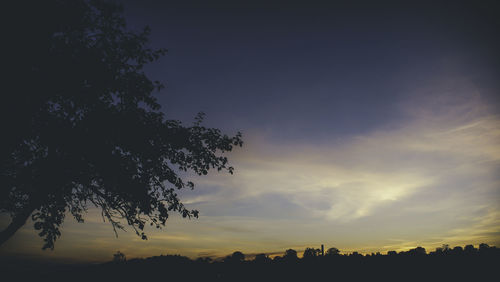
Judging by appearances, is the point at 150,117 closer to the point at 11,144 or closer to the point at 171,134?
the point at 171,134

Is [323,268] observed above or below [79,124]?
below

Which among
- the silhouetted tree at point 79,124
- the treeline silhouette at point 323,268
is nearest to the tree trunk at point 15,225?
the silhouetted tree at point 79,124

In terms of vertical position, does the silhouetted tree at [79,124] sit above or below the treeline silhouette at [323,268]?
above

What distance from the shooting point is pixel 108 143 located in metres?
12.0

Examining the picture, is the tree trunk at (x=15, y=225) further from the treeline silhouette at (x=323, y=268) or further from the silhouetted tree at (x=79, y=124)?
the treeline silhouette at (x=323, y=268)

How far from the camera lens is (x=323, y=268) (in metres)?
12.9

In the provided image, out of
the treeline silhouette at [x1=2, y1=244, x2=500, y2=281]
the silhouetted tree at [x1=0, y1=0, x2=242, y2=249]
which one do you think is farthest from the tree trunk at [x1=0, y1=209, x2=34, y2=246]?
the treeline silhouette at [x1=2, y1=244, x2=500, y2=281]

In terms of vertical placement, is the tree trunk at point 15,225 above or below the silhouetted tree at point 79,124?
below

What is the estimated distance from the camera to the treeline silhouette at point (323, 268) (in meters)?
10.1

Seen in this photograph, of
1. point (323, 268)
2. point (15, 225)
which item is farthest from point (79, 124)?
point (323, 268)

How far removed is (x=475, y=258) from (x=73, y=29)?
18.2 metres

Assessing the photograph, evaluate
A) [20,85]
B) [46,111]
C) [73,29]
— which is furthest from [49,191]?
[73,29]

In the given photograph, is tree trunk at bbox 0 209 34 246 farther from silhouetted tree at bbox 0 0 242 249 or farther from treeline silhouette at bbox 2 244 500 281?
treeline silhouette at bbox 2 244 500 281

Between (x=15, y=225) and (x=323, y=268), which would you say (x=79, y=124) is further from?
(x=323, y=268)
